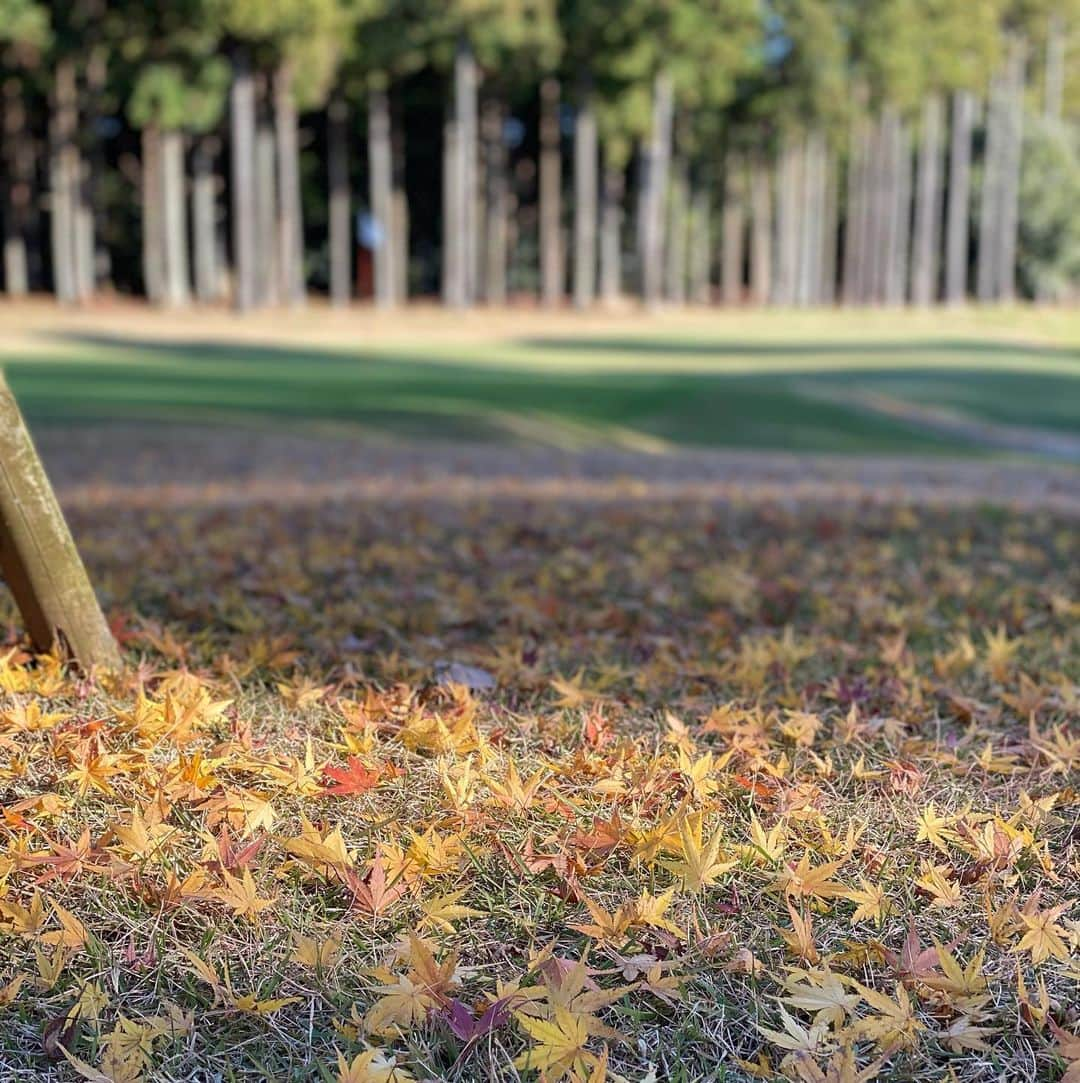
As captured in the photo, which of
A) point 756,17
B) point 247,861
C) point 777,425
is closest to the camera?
point 247,861

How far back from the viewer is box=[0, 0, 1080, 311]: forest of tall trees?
118 feet

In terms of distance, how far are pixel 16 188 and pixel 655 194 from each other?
20535 millimetres

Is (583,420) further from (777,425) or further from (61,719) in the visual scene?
(61,719)

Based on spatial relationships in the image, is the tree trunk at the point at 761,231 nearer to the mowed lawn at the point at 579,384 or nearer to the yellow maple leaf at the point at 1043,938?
the mowed lawn at the point at 579,384

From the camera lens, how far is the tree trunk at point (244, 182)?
112 feet

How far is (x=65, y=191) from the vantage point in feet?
125

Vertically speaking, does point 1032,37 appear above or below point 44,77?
above

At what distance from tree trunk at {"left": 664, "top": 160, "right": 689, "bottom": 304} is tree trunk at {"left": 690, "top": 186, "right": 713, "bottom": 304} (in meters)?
0.94

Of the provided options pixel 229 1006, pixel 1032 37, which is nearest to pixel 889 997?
pixel 229 1006

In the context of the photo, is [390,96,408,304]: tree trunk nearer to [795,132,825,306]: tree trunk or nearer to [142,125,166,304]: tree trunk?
[142,125,166,304]: tree trunk

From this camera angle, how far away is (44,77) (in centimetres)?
3734

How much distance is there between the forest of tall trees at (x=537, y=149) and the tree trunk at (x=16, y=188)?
0.39 feet

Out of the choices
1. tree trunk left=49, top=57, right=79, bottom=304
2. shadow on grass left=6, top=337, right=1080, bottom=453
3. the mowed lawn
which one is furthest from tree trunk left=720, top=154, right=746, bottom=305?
shadow on grass left=6, top=337, right=1080, bottom=453

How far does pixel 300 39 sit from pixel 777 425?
22.8 metres
